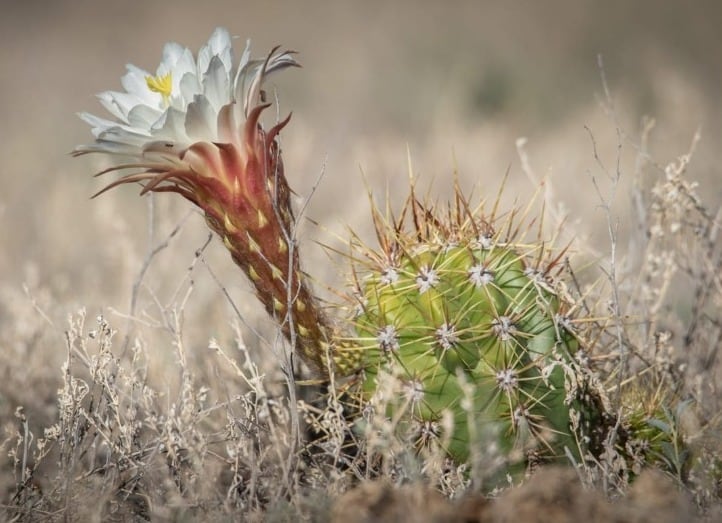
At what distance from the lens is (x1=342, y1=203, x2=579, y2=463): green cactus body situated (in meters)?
2.54

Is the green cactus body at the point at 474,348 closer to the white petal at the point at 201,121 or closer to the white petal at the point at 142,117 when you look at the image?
the white petal at the point at 201,121

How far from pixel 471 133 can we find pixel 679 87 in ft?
6.70

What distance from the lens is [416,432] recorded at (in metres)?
2.51

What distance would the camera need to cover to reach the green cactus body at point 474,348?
8.34ft

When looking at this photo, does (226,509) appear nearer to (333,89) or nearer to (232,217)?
(232,217)

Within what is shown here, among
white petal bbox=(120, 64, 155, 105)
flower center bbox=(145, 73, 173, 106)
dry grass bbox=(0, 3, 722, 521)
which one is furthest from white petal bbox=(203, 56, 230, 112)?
dry grass bbox=(0, 3, 722, 521)

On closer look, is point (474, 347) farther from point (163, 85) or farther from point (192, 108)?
point (163, 85)

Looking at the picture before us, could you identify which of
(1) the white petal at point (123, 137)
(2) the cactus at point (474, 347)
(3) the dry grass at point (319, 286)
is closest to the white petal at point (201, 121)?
(1) the white petal at point (123, 137)

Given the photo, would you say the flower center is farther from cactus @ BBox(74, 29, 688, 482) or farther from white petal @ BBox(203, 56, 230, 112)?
white petal @ BBox(203, 56, 230, 112)

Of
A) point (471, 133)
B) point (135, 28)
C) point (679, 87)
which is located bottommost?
point (679, 87)

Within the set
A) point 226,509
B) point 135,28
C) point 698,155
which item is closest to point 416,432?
point 226,509

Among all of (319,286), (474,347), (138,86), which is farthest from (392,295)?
(319,286)

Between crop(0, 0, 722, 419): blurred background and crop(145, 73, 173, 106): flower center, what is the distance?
510 mm

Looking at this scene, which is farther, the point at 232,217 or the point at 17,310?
the point at 17,310
